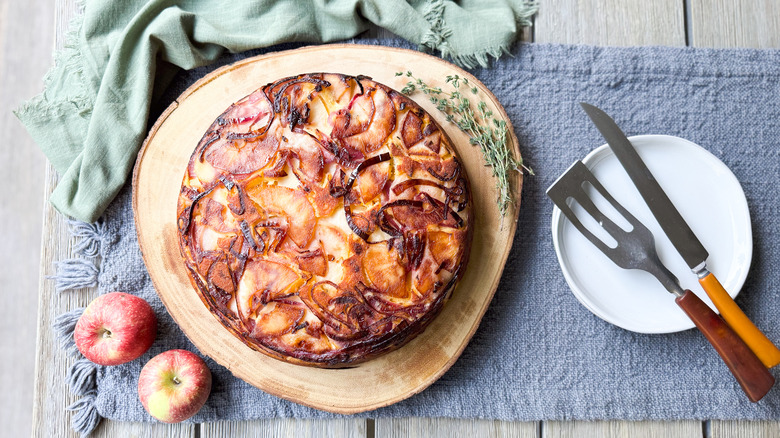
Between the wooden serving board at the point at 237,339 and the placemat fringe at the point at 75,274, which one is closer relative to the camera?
the wooden serving board at the point at 237,339

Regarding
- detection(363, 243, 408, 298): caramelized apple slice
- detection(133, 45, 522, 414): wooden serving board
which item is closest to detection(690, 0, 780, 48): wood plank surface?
detection(133, 45, 522, 414): wooden serving board

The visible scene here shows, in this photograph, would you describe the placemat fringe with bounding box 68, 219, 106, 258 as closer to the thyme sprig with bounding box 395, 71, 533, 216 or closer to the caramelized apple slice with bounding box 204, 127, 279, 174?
the caramelized apple slice with bounding box 204, 127, 279, 174

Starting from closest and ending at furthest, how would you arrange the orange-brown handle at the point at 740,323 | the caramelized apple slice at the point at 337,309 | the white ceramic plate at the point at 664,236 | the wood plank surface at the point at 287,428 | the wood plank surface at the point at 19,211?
1. the caramelized apple slice at the point at 337,309
2. the orange-brown handle at the point at 740,323
3. the white ceramic plate at the point at 664,236
4. the wood plank surface at the point at 287,428
5. the wood plank surface at the point at 19,211

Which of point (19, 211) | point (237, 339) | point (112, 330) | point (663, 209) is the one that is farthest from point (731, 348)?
point (19, 211)

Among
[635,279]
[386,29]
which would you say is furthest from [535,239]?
[386,29]

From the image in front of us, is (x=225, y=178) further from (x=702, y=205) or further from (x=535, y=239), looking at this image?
(x=702, y=205)

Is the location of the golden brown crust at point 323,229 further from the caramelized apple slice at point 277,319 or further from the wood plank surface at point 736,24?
the wood plank surface at point 736,24

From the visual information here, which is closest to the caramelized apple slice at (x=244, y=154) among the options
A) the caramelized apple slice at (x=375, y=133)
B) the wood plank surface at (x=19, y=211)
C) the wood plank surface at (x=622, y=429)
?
the caramelized apple slice at (x=375, y=133)
